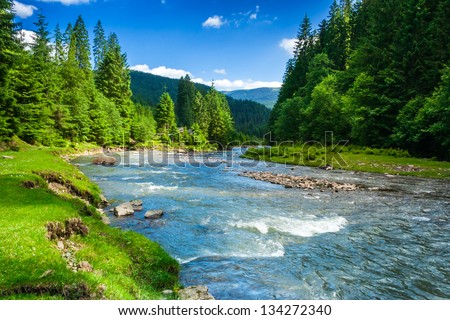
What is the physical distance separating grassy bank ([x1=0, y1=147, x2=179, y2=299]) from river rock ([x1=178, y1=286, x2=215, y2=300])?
580 mm

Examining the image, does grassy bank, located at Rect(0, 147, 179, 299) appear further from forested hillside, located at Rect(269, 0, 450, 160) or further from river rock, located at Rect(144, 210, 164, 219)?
forested hillside, located at Rect(269, 0, 450, 160)

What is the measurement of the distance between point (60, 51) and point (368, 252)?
226ft

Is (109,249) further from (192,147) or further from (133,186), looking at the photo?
(192,147)

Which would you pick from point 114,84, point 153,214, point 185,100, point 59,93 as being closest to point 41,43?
point 59,93

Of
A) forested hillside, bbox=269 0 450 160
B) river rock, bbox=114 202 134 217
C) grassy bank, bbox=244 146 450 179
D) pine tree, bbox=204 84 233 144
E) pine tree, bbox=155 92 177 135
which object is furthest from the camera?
pine tree, bbox=204 84 233 144

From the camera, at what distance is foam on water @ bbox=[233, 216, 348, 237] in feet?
48.6

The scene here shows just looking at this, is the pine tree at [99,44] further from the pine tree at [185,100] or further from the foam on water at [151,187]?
the foam on water at [151,187]

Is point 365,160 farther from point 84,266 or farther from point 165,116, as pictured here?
point 165,116

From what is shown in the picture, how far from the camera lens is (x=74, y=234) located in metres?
10.7

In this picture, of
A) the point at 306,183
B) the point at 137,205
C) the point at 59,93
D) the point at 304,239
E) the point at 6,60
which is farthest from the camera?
the point at 59,93

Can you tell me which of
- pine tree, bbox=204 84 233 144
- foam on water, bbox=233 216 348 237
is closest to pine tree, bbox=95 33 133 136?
pine tree, bbox=204 84 233 144

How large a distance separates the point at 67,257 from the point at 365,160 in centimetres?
4105

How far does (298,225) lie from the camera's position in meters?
15.7

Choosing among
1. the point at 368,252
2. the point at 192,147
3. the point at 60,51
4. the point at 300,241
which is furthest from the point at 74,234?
the point at 192,147
